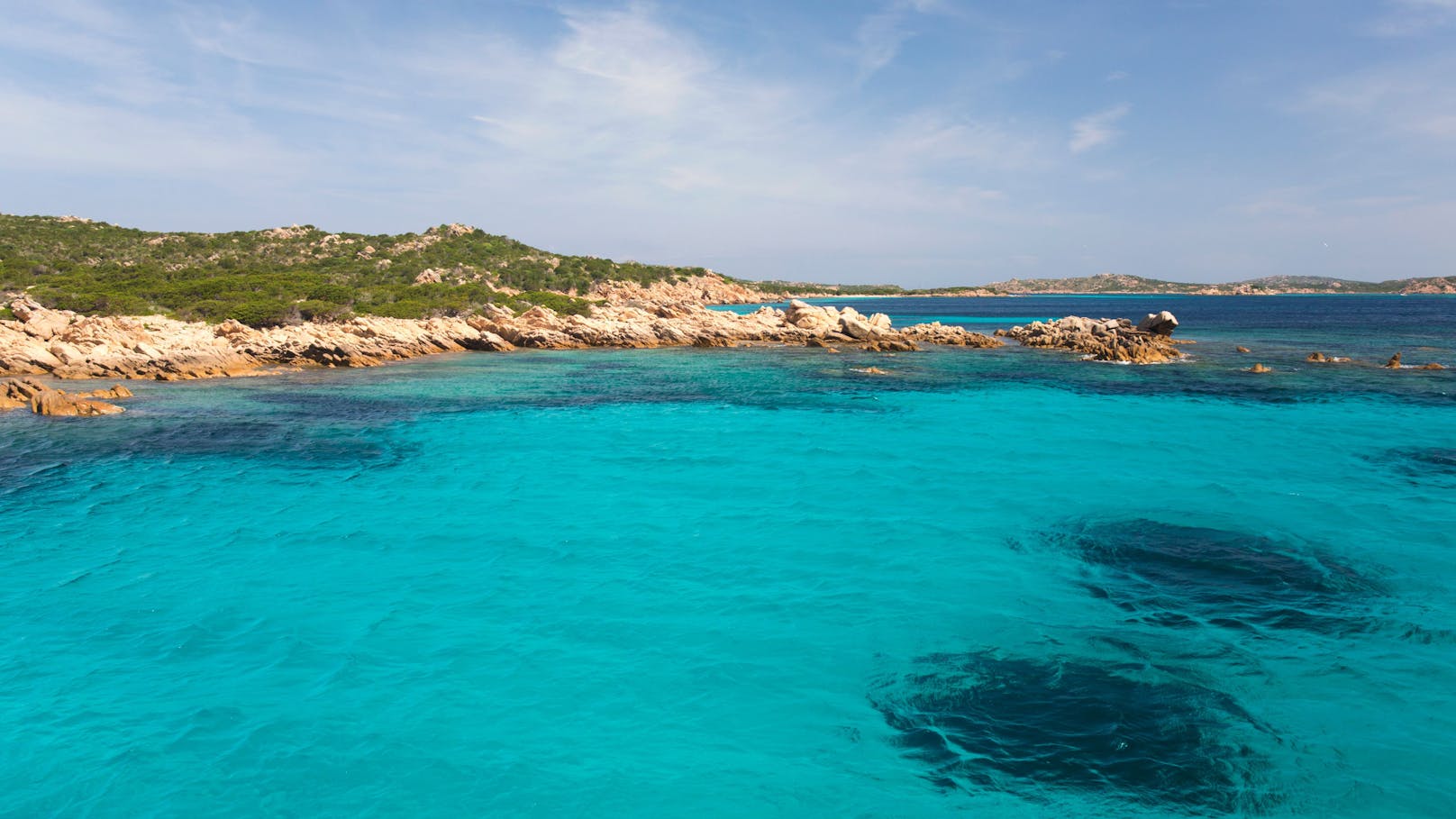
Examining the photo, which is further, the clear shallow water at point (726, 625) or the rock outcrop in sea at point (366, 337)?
the rock outcrop in sea at point (366, 337)

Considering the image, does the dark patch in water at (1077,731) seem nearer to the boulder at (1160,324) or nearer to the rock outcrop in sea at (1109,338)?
the rock outcrop in sea at (1109,338)

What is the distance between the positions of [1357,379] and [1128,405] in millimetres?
15814

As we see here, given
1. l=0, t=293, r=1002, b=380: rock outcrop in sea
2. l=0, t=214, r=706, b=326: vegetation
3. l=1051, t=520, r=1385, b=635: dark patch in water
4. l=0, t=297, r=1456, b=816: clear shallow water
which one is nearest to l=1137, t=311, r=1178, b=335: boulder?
l=0, t=293, r=1002, b=380: rock outcrop in sea

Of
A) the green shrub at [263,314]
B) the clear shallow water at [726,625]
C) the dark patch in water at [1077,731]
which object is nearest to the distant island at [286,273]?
the green shrub at [263,314]

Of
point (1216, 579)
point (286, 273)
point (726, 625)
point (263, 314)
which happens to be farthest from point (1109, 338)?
point (286, 273)

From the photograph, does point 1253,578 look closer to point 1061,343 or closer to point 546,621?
point 546,621

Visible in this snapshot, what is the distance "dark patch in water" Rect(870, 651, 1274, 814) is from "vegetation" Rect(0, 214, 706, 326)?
2213 inches

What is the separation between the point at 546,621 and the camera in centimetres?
1066

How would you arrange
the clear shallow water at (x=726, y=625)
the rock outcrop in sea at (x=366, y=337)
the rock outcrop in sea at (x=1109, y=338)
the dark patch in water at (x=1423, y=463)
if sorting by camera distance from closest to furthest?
the clear shallow water at (x=726, y=625), the dark patch in water at (x=1423, y=463), the rock outcrop in sea at (x=366, y=337), the rock outcrop in sea at (x=1109, y=338)

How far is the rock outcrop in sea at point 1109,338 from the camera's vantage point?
45375 millimetres

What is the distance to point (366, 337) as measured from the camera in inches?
1829

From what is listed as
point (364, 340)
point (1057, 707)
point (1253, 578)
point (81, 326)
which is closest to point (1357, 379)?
point (1253, 578)

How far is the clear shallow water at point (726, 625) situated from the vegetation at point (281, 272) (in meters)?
37.7

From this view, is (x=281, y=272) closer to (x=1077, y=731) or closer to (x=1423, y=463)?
(x=1077, y=731)
